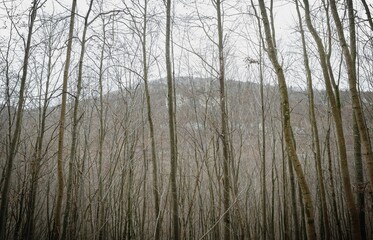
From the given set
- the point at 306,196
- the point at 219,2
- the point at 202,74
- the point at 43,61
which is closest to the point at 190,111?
the point at 202,74

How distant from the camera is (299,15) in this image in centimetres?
496

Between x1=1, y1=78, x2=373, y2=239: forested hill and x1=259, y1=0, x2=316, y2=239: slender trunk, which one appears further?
x1=1, y1=78, x2=373, y2=239: forested hill

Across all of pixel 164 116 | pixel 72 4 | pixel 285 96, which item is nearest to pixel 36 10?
pixel 72 4

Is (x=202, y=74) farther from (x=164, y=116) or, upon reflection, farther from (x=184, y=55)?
(x=164, y=116)

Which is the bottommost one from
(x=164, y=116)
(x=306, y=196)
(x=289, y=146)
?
(x=306, y=196)

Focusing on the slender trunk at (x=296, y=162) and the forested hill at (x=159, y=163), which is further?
the forested hill at (x=159, y=163)

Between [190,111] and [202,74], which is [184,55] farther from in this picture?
[190,111]

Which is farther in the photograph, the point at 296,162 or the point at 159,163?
the point at 159,163

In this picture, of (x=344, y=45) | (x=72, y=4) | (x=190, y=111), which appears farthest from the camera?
(x=190, y=111)

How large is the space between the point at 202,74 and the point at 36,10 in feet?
15.2

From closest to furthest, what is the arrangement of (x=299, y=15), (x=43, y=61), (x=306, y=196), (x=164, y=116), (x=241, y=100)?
1. (x=306, y=196)
2. (x=299, y=15)
3. (x=43, y=61)
4. (x=241, y=100)
5. (x=164, y=116)

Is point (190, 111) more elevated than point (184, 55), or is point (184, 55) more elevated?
point (184, 55)

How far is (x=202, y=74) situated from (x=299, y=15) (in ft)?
11.2

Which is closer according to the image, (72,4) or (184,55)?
(72,4)
